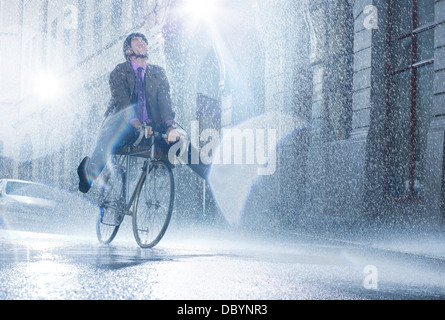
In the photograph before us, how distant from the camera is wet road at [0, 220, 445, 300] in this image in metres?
→ 3.59

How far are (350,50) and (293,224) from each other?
11.7ft

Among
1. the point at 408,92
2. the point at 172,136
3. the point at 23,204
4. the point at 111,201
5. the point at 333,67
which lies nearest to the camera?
the point at 172,136

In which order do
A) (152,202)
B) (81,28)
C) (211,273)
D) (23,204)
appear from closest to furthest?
(211,273) < (152,202) < (23,204) < (81,28)

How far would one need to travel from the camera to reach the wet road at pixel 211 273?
141 inches

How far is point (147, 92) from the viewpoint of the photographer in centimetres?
619

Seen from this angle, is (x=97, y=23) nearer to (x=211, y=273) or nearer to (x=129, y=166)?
(x=129, y=166)

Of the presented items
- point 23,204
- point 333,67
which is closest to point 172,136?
point 333,67

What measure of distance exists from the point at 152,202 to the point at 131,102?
1080mm

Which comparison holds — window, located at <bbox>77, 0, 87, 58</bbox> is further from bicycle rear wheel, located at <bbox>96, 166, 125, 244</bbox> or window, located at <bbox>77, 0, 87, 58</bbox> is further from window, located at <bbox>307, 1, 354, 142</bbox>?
bicycle rear wheel, located at <bbox>96, 166, 125, 244</bbox>

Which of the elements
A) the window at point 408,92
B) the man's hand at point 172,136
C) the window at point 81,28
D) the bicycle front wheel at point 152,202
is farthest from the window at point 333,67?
the window at point 81,28

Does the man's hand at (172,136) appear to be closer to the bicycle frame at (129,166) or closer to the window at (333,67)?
the bicycle frame at (129,166)

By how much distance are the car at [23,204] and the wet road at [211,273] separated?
6256 millimetres
